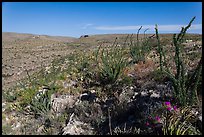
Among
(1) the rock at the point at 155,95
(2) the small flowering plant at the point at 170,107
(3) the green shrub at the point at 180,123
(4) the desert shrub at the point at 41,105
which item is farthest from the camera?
(4) the desert shrub at the point at 41,105

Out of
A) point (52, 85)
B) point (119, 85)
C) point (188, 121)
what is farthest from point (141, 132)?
point (52, 85)

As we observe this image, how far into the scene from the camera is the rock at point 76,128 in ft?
18.2

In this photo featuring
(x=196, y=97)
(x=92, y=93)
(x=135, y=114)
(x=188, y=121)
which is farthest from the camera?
(x=92, y=93)

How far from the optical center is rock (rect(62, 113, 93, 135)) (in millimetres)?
5545

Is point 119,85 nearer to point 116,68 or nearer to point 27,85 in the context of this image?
point 116,68

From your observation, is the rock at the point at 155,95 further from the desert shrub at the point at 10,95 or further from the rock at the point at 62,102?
the desert shrub at the point at 10,95

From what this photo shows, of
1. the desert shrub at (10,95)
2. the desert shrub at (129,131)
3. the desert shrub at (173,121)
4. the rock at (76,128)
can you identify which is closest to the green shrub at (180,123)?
the desert shrub at (173,121)

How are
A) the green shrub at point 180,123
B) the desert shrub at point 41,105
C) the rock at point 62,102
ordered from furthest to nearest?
the rock at point 62,102, the desert shrub at point 41,105, the green shrub at point 180,123

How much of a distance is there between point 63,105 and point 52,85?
1079mm

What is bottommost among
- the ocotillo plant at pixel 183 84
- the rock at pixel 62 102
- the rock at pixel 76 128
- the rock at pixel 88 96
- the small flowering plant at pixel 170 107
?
the rock at pixel 76 128

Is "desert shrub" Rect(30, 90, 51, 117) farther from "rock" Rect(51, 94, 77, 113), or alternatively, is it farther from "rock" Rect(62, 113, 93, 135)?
"rock" Rect(62, 113, 93, 135)

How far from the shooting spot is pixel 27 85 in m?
8.44

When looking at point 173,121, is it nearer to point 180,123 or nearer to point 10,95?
point 180,123

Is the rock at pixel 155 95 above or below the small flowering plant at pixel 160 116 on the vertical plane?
above
